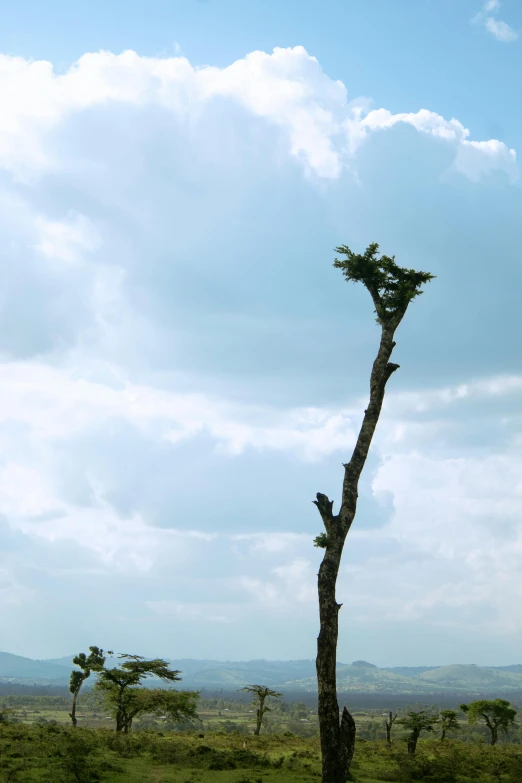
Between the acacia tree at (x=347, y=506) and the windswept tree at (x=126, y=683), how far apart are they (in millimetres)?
34377

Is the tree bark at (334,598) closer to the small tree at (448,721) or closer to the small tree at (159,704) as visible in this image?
the small tree at (159,704)

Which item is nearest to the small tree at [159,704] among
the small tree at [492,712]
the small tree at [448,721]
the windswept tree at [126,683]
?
the windswept tree at [126,683]

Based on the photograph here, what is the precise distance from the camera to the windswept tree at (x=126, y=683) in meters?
53.4

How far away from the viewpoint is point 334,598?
78.4 ft

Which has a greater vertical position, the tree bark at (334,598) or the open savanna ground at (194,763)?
the tree bark at (334,598)

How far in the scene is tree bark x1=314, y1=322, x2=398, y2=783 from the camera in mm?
22516

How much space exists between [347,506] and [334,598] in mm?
3471

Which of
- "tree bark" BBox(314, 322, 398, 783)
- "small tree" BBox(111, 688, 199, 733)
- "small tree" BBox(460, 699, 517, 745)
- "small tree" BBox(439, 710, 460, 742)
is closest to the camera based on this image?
"tree bark" BBox(314, 322, 398, 783)

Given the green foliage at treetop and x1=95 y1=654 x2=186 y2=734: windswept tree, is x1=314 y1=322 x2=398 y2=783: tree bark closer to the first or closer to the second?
the green foliage at treetop

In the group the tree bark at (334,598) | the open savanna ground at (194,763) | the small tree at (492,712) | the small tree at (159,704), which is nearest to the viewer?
the tree bark at (334,598)

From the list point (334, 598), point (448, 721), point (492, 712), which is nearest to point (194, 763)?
point (334, 598)

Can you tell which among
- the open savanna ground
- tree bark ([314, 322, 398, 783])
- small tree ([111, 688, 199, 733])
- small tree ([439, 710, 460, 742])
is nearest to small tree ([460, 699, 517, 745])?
small tree ([439, 710, 460, 742])

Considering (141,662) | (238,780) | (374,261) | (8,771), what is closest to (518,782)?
(238,780)

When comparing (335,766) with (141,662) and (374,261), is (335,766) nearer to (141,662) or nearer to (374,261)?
(374,261)
